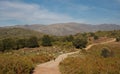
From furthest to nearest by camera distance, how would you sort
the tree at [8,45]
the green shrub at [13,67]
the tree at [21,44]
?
the tree at [21,44] < the tree at [8,45] < the green shrub at [13,67]

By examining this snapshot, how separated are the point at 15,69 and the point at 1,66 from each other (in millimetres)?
969

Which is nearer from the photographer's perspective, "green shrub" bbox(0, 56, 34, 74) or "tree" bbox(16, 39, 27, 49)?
"green shrub" bbox(0, 56, 34, 74)

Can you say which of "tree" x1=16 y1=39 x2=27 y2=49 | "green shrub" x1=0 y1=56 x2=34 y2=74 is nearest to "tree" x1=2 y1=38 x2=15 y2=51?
"tree" x1=16 y1=39 x2=27 y2=49

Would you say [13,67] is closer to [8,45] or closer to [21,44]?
[8,45]

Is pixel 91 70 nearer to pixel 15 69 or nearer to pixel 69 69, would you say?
pixel 69 69

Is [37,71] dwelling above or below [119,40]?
above

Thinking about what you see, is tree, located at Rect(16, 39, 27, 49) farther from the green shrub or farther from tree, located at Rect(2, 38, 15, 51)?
the green shrub

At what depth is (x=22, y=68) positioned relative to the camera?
618 inches

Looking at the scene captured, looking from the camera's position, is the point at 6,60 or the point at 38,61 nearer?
the point at 6,60

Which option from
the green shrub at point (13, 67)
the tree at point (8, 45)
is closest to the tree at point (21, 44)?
the tree at point (8, 45)

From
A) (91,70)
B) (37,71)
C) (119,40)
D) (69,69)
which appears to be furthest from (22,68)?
(119,40)

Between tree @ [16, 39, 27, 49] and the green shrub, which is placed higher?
the green shrub

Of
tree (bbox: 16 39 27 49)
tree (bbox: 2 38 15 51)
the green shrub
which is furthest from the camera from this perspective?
tree (bbox: 16 39 27 49)

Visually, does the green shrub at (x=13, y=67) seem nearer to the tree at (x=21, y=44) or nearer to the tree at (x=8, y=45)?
the tree at (x=8, y=45)
